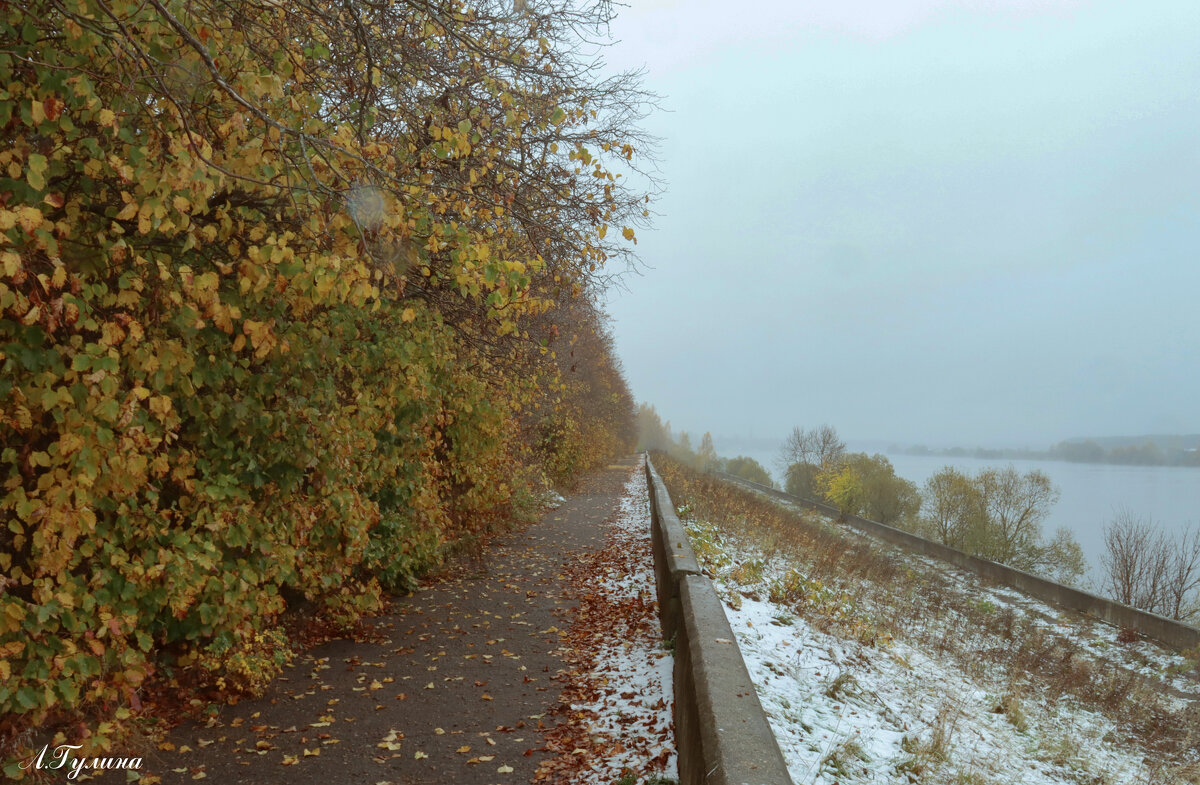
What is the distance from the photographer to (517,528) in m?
12.8

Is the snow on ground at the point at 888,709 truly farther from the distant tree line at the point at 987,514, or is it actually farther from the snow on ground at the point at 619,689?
the distant tree line at the point at 987,514

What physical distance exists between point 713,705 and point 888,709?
2.81 meters

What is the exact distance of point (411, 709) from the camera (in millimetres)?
4828

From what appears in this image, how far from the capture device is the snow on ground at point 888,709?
439 cm

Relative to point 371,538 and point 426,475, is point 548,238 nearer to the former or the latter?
point 426,475

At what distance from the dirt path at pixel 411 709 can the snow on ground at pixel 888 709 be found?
1.76 meters

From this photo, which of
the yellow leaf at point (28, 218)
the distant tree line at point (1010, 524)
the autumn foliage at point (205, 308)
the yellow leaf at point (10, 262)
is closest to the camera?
the yellow leaf at point (10, 262)

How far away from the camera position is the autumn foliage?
10.4ft

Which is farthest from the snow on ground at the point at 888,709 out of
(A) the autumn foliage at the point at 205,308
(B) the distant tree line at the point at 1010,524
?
(B) the distant tree line at the point at 1010,524

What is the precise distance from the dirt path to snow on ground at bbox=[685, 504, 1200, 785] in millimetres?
1761

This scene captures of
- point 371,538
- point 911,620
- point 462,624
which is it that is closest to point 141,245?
point 371,538

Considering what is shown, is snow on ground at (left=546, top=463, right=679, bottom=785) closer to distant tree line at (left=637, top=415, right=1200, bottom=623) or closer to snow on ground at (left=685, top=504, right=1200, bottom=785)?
snow on ground at (left=685, top=504, right=1200, bottom=785)

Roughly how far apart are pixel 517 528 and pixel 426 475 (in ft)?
18.5

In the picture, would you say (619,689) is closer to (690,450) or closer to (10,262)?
(10,262)
